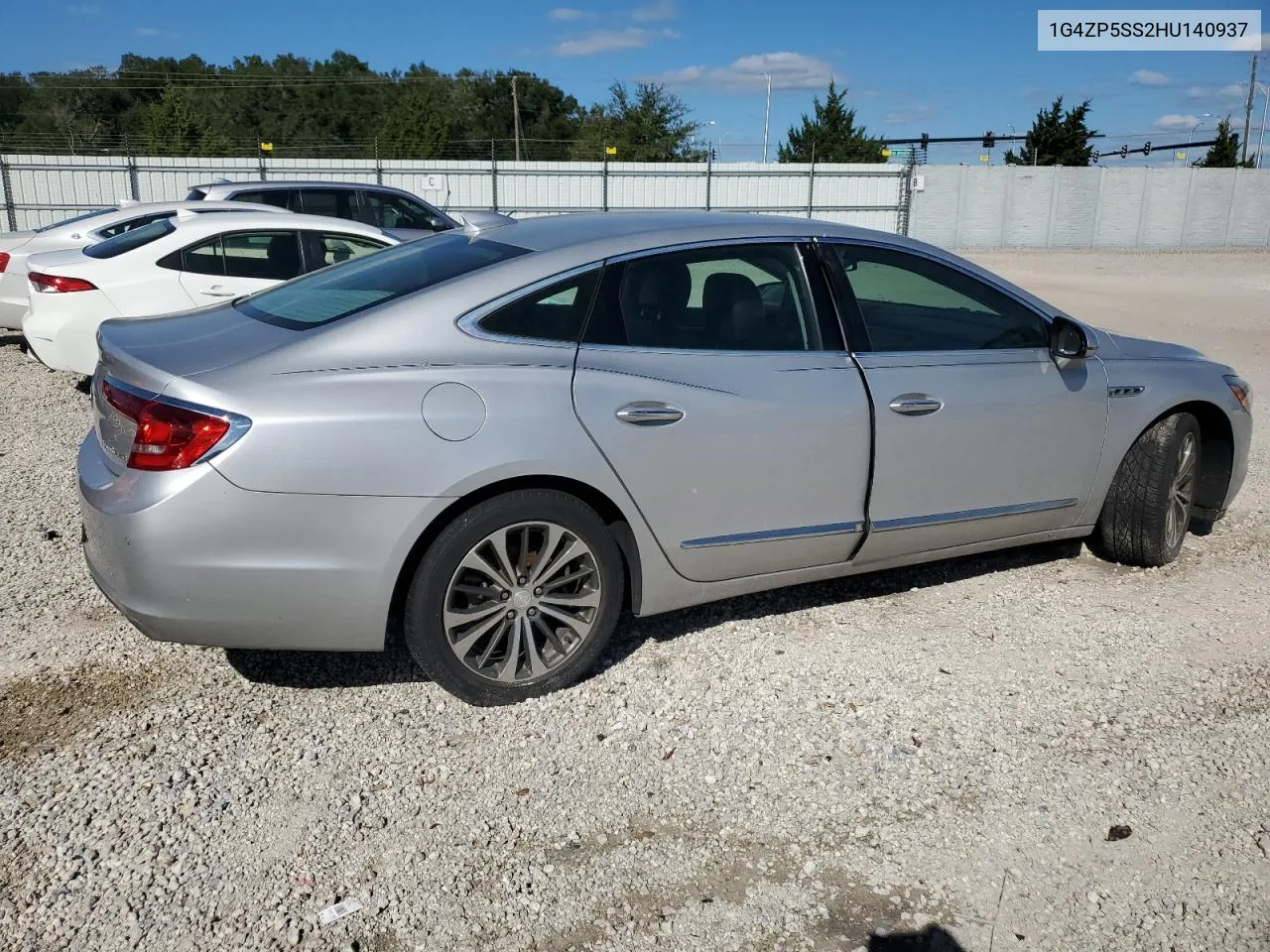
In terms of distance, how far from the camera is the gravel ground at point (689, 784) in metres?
2.79

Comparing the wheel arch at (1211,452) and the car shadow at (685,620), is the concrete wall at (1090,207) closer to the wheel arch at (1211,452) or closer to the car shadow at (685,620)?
the wheel arch at (1211,452)

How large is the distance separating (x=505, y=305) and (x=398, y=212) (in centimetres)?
1144

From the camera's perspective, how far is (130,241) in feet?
28.9

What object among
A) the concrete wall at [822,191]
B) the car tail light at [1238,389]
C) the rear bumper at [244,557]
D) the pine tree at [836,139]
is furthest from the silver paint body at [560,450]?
the pine tree at [836,139]

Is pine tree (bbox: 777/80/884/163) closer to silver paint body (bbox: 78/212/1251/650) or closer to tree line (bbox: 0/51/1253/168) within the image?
tree line (bbox: 0/51/1253/168)

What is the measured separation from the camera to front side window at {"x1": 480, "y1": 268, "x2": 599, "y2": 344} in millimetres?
3670

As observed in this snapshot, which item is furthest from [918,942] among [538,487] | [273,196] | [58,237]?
[273,196]

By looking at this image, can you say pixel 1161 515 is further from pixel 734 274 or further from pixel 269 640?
pixel 269 640

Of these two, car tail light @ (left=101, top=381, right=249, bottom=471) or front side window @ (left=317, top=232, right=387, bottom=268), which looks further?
front side window @ (left=317, top=232, right=387, bottom=268)

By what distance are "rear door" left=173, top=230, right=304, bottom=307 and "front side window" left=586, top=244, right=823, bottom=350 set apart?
5.66 meters

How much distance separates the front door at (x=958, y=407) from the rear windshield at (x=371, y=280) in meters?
1.36

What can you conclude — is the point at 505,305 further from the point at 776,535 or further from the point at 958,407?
the point at 958,407

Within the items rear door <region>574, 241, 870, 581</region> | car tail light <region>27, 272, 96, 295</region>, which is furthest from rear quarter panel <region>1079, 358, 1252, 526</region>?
car tail light <region>27, 272, 96, 295</region>

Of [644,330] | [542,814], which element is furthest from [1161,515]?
[542,814]
